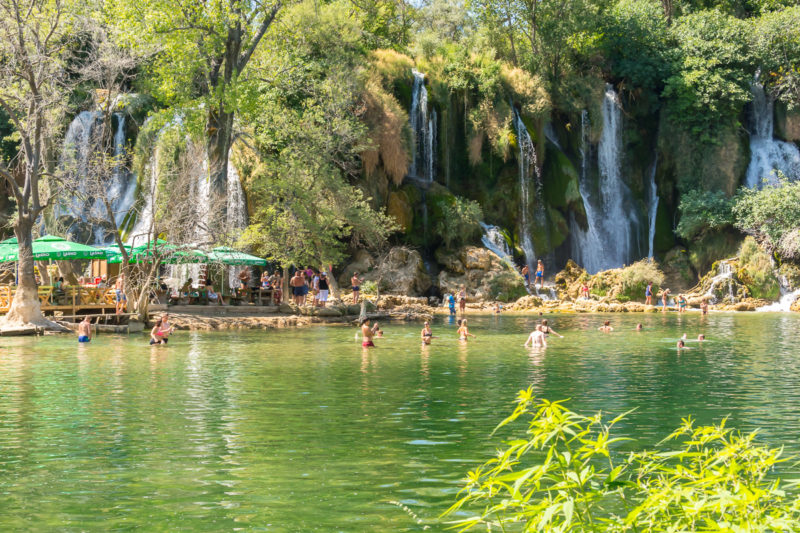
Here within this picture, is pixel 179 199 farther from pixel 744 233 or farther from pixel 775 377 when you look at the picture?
pixel 744 233

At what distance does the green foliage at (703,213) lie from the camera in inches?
1850

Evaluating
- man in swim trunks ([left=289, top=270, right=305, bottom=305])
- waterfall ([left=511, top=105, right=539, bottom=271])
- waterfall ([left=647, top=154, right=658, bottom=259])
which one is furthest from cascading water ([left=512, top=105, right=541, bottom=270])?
man in swim trunks ([left=289, top=270, right=305, bottom=305])

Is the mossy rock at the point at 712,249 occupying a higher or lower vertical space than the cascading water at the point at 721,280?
higher

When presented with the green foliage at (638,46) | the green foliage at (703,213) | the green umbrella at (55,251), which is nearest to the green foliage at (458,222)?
the green foliage at (703,213)

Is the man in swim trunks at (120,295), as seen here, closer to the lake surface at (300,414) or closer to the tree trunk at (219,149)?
the lake surface at (300,414)

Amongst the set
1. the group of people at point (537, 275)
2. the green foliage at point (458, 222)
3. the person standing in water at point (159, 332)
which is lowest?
the person standing in water at point (159, 332)

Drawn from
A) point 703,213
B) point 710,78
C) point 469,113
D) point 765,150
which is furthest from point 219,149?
point 765,150

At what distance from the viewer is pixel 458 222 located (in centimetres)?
4388

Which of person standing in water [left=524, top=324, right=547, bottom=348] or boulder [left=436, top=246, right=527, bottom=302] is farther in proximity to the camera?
boulder [left=436, top=246, right=527, bottom=302]

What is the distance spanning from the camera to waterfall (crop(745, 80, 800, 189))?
1980 inches

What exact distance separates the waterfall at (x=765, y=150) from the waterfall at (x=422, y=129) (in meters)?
18.6

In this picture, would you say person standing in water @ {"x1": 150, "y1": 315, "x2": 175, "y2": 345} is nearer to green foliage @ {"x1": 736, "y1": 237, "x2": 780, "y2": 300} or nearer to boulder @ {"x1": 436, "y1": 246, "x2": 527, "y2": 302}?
boulder @ {"x1": 436, "y1": 246, "x2": 527, "y2": 302}

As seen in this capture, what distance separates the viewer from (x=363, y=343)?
23.9m

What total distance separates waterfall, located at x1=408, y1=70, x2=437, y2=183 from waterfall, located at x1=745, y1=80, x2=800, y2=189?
1857 centimetres
